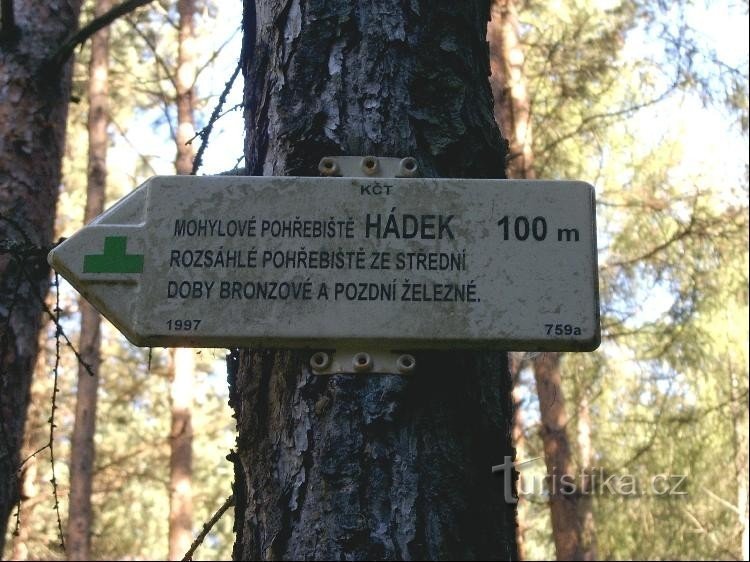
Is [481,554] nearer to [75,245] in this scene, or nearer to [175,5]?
[75,245]

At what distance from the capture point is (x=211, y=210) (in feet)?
3.64

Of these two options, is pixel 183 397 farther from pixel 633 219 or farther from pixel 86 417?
pixel 633 219

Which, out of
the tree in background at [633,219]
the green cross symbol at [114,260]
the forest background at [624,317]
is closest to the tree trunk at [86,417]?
the forest background at [624,317]

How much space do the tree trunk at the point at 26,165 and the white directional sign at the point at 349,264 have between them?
1582 mm

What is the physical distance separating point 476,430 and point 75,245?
603 mm

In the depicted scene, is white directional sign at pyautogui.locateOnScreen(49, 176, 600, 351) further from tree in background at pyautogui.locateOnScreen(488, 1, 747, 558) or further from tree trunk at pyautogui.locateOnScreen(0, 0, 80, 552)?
tree in background at pyautogui.locateOnScreen(488, 1, 747, 558)

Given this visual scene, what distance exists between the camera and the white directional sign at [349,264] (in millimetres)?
1064

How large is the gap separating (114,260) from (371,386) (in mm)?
393

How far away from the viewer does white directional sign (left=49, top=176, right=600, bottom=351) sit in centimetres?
106

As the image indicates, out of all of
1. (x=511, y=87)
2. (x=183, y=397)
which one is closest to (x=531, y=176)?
(x=511, y=87)

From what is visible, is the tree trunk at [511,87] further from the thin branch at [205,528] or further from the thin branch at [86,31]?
the thin branch at [205,528]

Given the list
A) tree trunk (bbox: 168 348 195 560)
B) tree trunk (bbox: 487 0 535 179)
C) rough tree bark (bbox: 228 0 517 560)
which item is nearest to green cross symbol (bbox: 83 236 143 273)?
rough tree bark (bbox: 228 0 517 560)

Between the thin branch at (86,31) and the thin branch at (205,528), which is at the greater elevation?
the thin branch at (86,31)

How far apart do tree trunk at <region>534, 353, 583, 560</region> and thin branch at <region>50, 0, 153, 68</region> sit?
4.69m
